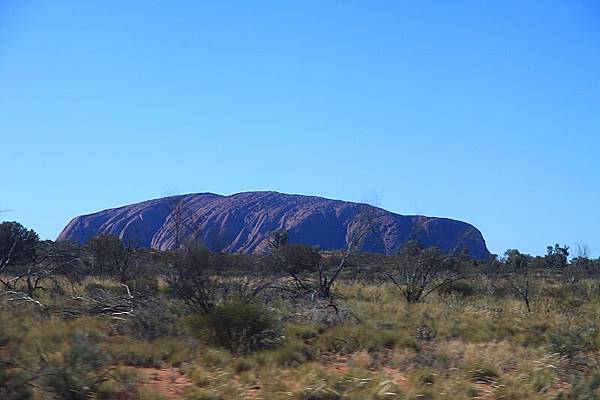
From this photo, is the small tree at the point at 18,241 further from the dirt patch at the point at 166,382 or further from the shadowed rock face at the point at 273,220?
the shadowed rock face at the point at 273,220

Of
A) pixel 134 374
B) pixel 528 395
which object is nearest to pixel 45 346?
pixel 134 374

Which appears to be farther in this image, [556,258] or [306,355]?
[556,258]

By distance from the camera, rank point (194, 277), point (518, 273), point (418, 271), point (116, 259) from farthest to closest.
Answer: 1. point (518, 273)
2. point (116, 259)
3. point (418, 271)
4. point (194, 277)

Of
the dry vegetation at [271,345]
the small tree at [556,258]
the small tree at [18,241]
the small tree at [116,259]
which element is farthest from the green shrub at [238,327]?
the small tree at [556,258]

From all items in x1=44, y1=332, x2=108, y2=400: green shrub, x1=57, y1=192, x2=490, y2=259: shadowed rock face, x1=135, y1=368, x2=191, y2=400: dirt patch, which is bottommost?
x1=135, y1=368, x2=191, y2=400: dirt patch

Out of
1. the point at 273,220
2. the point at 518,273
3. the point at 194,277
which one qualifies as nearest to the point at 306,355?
the point at 194,277

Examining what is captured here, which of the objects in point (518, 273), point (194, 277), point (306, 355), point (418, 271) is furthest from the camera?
point (518, 273)

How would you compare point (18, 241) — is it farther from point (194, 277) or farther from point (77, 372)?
point (77, 372)

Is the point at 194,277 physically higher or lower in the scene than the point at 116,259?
lower

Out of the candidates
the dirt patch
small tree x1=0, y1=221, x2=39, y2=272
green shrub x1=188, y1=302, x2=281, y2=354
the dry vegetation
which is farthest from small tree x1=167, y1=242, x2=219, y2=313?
small tree x1=0, y1=221, x2=39, y2=272

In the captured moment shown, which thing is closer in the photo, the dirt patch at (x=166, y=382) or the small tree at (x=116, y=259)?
the dirt patch at (x=166, y=382)

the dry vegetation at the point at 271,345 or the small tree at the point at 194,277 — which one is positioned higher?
the small tree at the point at 194,277

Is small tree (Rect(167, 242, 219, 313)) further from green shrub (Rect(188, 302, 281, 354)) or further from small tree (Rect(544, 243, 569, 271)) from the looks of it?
small tree (Rect(544, 243, 569, 271))

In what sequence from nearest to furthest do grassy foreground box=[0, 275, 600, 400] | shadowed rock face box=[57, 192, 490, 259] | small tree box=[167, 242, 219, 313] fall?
grassy foreground box=[0, 275, 600, 400]
small tree box=[167, 242, 219, 313]
shadowed rock face box=[57, 192, 490, 259]
